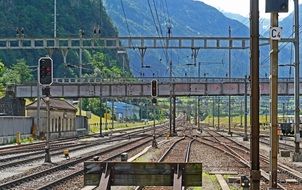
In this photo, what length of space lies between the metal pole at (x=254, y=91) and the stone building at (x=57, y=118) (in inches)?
2335

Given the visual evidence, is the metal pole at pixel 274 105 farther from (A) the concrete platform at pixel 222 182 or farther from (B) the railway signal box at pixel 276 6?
(A) the concrete platform at pixel 222 182

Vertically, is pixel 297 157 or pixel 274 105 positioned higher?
pixel 274 105

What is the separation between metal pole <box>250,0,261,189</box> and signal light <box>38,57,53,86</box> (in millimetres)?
18570

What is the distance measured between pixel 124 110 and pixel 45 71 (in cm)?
14274

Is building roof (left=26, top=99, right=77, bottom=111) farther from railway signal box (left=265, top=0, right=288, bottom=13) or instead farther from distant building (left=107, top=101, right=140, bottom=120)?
distant building (left=107, top=101, right=140, bottom=120)

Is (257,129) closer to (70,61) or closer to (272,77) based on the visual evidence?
(272,77)

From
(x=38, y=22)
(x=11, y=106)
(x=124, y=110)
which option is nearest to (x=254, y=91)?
(x=11, y=106)

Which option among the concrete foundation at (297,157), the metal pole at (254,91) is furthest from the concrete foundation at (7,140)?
the metal pole at (254,91)

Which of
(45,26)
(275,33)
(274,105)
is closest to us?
(275,33)

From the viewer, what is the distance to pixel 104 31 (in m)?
187

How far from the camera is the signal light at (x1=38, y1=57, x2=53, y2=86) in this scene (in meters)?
30.5

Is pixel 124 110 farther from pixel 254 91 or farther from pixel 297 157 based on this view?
pixel 254 91

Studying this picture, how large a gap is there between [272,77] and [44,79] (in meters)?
17.7

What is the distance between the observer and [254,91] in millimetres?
12984
